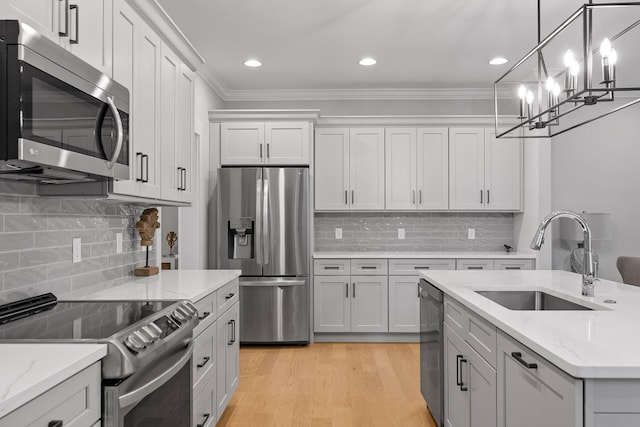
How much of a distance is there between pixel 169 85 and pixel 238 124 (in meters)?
2.09

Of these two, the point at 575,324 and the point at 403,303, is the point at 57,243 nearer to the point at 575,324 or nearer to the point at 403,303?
the point at 575,324

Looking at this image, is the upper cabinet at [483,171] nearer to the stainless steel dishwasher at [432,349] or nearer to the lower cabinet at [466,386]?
the stainless steel dishwasher at [432,349]

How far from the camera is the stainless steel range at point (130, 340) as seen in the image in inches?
54.2

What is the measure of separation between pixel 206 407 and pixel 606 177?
5017 millimetres

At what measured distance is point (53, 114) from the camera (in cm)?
149

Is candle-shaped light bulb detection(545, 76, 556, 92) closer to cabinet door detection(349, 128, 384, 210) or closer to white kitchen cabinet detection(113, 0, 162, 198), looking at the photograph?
white kitchen cabinet detection(113, 0, 162, 198)

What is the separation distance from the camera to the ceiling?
10.7 feet

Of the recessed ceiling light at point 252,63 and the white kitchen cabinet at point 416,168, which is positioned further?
the white kitchen cabinet at point 416,168

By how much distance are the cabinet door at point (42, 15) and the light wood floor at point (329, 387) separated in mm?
2360

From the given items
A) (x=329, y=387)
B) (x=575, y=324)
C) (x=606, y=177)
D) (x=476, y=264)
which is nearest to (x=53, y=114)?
(x=575, y=324)

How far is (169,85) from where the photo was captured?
107 inches

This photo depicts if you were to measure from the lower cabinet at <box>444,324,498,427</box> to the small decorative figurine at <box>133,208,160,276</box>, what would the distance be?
73.6 inches

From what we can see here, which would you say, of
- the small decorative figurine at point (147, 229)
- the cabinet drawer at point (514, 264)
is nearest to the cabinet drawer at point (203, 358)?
the small decorative figurine at point (147, 229)

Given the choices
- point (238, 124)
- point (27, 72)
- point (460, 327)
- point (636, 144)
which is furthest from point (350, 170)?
point (27, 72)
